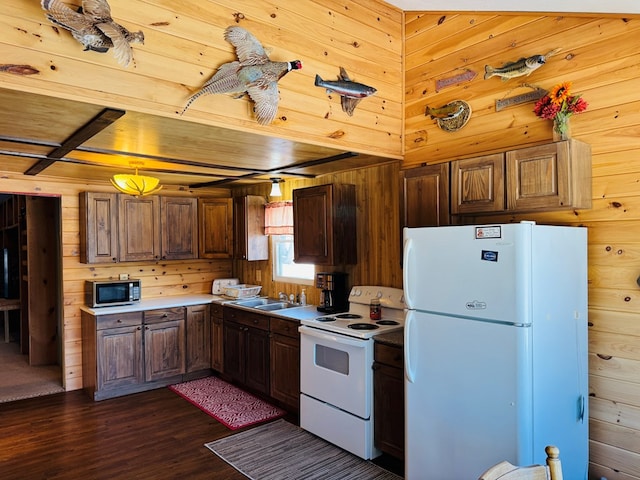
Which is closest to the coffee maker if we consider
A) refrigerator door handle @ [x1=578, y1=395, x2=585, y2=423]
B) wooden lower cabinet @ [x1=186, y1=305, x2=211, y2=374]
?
wooden lower cabinet @ [x1=186, y1=305, x2=211, y2=374]

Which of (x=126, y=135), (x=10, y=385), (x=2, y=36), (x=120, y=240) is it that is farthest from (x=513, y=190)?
(x=10, y=385)

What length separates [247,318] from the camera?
4.50 meters

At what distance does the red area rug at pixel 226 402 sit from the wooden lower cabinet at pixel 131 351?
0.27 m

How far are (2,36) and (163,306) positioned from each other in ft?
11.0

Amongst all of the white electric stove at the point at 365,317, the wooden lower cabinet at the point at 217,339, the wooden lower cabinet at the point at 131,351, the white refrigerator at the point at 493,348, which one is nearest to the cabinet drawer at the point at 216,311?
the wooden lower cabinet at the point at 217,339

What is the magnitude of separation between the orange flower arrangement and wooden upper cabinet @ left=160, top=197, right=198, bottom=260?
13.2 ft

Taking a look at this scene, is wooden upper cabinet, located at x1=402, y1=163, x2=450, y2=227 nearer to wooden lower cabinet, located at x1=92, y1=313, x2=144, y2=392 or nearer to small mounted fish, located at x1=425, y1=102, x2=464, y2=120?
small mounted fish, located at x1=425, y1=102, x2=464, y2=120

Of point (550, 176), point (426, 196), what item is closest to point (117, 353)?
point (426, 196)

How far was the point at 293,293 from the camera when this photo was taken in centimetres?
492

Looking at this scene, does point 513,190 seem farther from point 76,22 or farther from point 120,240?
point 120,240

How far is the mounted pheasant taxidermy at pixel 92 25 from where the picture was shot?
6.25ft

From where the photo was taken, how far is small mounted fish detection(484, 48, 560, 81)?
273cm

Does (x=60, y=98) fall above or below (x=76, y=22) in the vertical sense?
below

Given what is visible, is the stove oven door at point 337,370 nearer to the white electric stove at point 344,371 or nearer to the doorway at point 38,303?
the white electric stove at point 344,371
